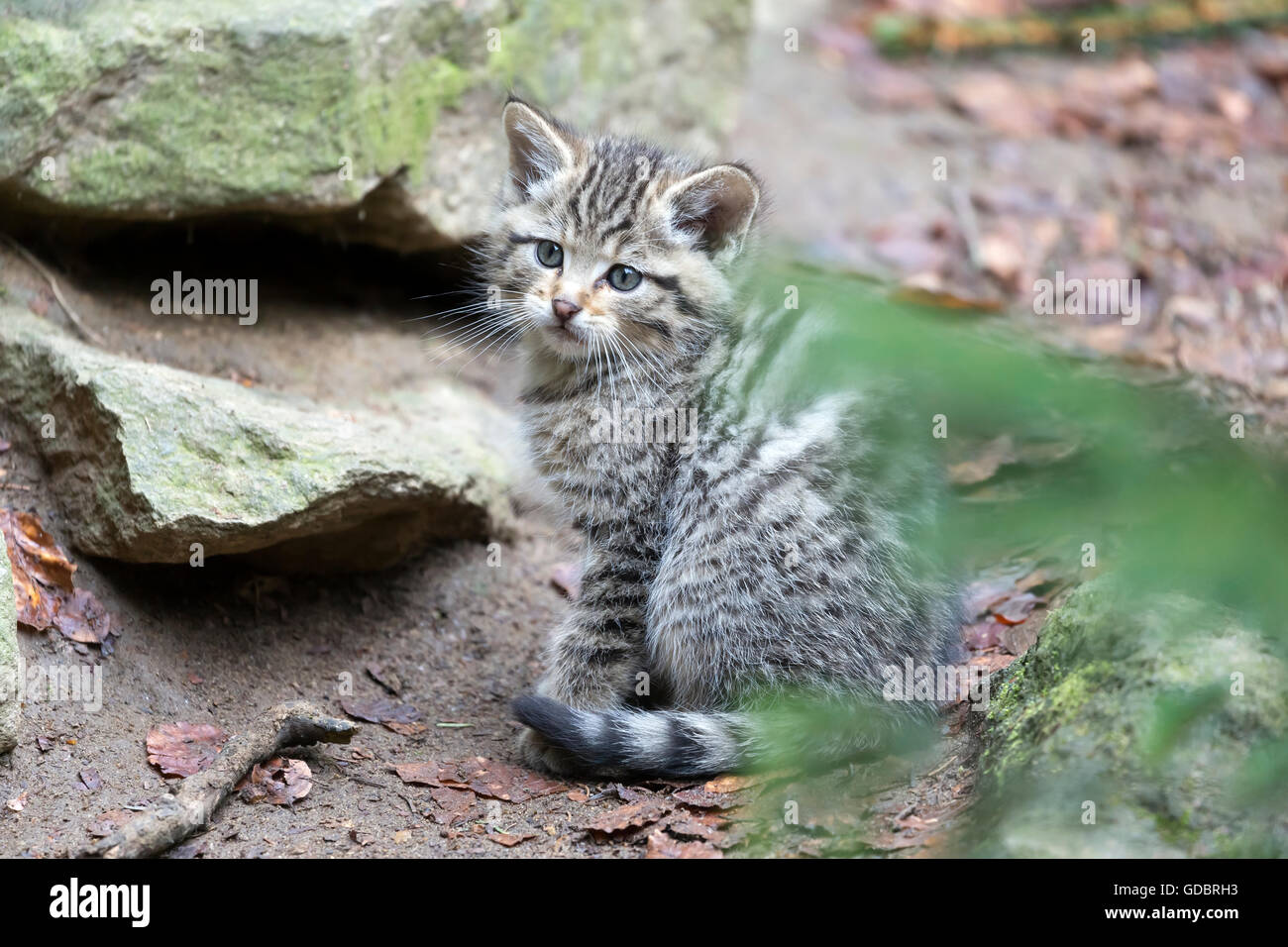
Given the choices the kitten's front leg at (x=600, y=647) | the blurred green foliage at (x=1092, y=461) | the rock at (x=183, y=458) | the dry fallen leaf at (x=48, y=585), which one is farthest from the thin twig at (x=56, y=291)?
the blurred green foliage at (x=1092, y=461)

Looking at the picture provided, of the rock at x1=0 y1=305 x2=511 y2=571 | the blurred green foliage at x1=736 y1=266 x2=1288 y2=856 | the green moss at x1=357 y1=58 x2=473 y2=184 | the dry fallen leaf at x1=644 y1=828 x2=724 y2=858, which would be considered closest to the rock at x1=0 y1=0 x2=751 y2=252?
the green moss at x1=357 y1=58 x2=473 y2=184

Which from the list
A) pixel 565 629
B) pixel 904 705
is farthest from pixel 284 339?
pixel 904 705

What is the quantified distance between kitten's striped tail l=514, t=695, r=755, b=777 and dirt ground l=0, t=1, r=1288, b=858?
96mm

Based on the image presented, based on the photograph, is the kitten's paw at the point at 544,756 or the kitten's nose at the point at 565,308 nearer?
the kitten's paw at the point at 544,756

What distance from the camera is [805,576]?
13.4 ft

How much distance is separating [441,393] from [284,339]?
2.62 ft

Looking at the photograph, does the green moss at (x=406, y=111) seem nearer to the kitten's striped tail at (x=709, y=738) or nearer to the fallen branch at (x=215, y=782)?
the fallen branch at (x=215, y=782)

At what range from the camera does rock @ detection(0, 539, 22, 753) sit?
362 cm

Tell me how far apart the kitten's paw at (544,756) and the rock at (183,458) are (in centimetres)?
112

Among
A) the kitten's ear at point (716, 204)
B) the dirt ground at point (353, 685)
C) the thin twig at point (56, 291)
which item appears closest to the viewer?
the dirt ground at point (353, 685)

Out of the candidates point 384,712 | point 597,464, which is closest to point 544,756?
point 384,712

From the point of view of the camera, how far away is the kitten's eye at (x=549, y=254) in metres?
4.64

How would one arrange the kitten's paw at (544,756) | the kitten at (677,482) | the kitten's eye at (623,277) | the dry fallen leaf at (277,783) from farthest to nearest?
the kitten's eye at (623,277)
the kitten's paw at (544,756)
the kitten at (677,482)
the dry fallen leaf at (277,783)

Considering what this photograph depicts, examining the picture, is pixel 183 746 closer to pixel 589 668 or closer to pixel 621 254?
pixel 589 668
